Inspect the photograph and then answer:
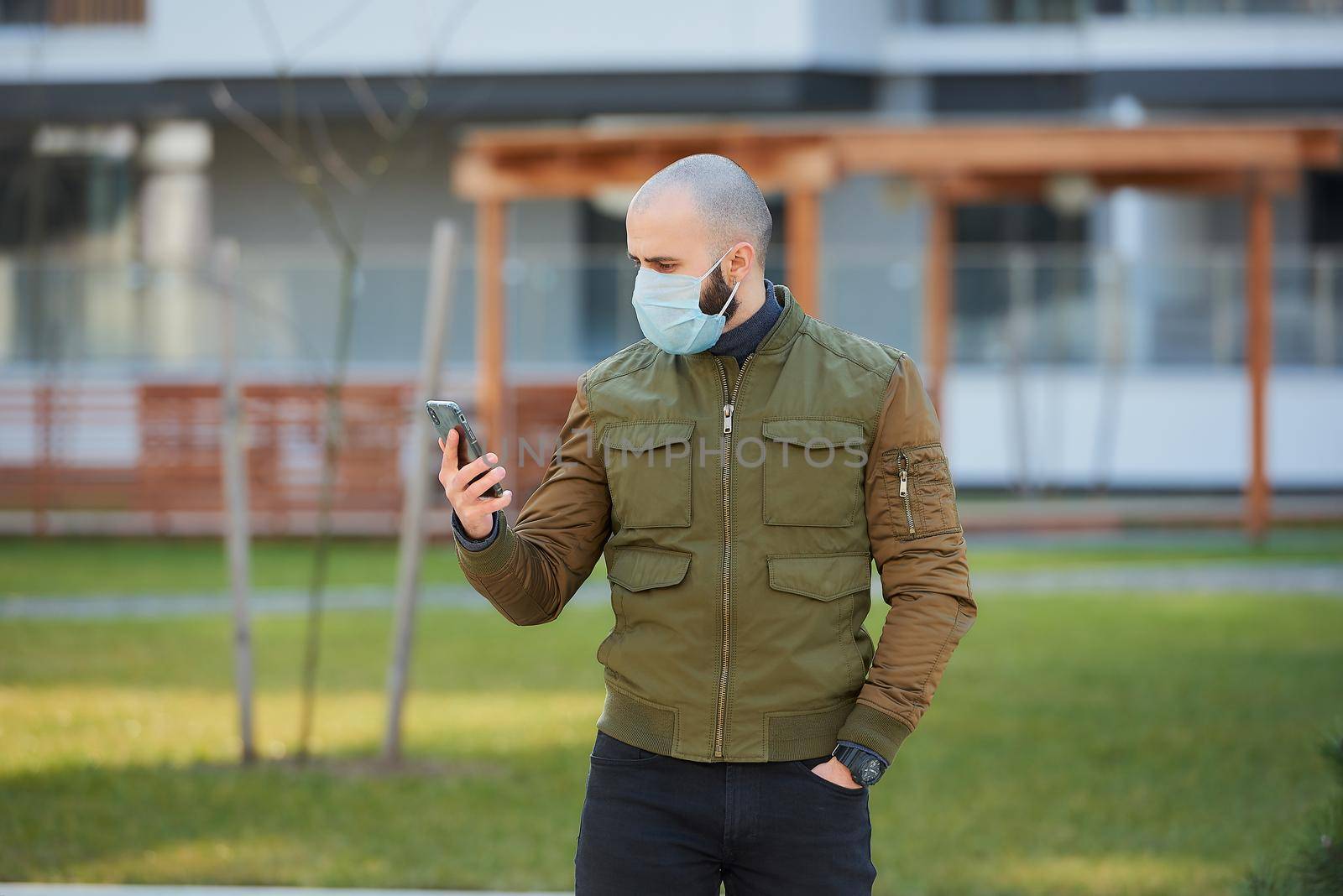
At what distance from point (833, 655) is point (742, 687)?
172 millimetres

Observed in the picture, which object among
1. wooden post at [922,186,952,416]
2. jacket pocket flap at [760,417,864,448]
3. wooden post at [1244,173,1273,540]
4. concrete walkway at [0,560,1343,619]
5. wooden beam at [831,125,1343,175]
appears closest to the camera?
jacket pocket flap at [760,417,864,448]

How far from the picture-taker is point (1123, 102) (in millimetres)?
23156

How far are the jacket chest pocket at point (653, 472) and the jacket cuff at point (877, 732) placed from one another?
1.47 ft

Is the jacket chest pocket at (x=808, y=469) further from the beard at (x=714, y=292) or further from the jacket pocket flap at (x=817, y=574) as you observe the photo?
the beard at (x=714, y=292)

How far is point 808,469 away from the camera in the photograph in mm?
3061

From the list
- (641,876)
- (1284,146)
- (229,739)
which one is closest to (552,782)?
(229,739)

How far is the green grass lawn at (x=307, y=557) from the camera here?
573 inches

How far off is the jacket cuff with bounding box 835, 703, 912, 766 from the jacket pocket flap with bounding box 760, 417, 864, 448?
458 mm

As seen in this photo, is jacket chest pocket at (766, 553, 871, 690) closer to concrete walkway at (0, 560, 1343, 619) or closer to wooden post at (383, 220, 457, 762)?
wooden post at (383, 220, 457, 762)

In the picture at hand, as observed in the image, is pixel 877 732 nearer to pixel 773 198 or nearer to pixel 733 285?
pixel 733 285

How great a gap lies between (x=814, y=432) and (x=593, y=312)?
18.7 meters

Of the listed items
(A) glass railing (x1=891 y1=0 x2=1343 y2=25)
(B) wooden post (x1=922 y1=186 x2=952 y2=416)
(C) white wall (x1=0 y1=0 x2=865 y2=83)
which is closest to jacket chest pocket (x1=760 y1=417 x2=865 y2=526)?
(B) wooden post (x1=922 y1=186 x2=952 y2=416)

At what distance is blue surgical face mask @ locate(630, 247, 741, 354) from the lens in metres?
3.06

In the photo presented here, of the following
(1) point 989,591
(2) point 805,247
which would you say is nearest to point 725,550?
(1) point 989,591
